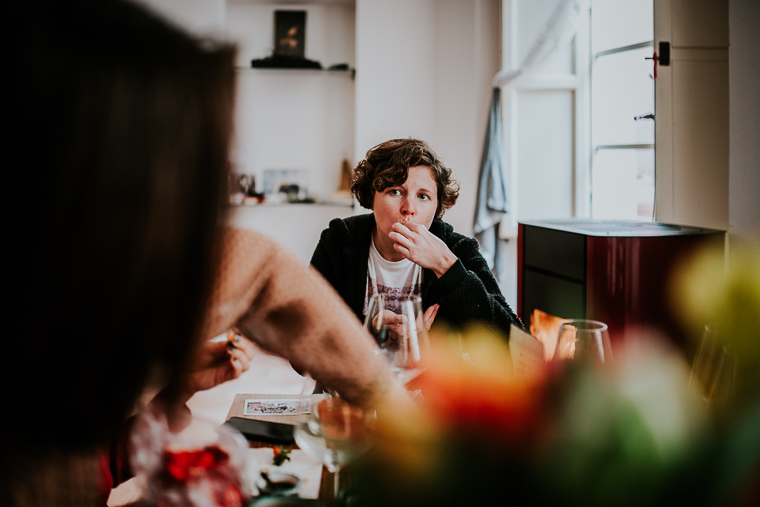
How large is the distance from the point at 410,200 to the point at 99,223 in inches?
58.0

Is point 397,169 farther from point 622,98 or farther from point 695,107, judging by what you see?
point 622,98

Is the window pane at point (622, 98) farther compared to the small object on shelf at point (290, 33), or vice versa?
the small object on shelf at point (290, 33)

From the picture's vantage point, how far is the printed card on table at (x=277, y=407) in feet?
3.58

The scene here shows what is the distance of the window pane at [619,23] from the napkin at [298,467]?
9.36ft

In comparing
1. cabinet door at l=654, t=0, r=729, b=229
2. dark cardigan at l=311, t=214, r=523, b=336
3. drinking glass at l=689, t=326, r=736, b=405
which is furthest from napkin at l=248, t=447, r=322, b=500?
cabinet door at l=654, t=0, r=729, b=229

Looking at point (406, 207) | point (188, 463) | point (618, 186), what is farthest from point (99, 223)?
point (618, 186)

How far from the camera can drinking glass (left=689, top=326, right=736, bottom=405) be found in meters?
0.64

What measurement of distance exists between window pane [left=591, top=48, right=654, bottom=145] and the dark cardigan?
1570 millimetres

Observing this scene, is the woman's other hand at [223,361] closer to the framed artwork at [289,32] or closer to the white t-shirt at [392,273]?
the white t-shirt at [392,273]

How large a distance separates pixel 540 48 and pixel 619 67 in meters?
0.48

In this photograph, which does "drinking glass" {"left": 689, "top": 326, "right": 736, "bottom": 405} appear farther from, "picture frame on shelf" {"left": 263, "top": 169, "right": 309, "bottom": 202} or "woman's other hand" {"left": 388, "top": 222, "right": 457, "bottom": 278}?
"picture frame on shelf" {"left": 263, "top": 169, "right": 309, "bottom": 202}

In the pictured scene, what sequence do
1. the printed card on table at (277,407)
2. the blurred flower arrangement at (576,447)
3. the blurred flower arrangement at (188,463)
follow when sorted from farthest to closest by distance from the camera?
the printed card on table at (277,407) → the blurred flower arrangement at (188,463) → the blurred flower arrangement at (576,447)

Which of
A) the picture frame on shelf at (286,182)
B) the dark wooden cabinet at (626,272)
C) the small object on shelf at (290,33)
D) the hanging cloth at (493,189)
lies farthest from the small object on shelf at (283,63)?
the dark wooden cabinet at (626,272)

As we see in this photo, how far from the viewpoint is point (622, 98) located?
3096 mm
